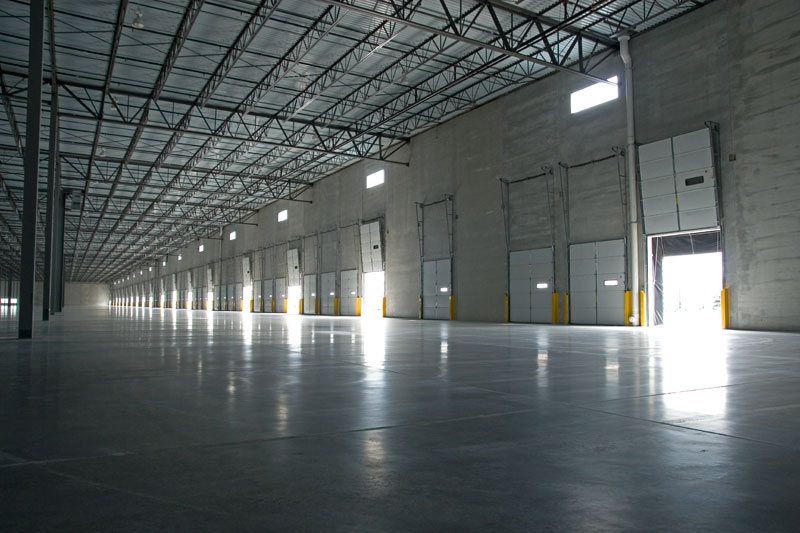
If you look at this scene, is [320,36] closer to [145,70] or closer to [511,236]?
[145,70]

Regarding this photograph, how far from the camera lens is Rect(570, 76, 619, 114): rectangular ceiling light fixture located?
25562mm

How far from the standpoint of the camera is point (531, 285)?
29.3 m

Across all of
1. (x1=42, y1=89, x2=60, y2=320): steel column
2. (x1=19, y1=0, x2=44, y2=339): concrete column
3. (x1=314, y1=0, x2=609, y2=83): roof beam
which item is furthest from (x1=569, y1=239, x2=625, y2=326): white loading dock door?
(x1=42, y1=89, x2=60, y2=320): steel column

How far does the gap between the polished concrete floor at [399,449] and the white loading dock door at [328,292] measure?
1483 inches

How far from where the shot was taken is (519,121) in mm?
29984

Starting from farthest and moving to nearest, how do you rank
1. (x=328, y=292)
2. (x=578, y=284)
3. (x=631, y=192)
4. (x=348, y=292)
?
(x=328, y=292) < (x=348, y=292) < (x=578, y=284) < (x=631, y=192)

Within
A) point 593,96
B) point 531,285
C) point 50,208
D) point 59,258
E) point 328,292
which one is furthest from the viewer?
point 328,292

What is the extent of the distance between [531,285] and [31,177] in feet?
70.5

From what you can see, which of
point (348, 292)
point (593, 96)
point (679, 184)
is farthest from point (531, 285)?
point (348, 292)

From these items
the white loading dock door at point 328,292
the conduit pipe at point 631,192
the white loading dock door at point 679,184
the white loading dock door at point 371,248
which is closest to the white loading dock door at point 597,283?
the conduit pipe at point 631,192

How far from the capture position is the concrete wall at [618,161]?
65.6ft

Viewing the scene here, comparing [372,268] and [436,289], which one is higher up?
[372,268]

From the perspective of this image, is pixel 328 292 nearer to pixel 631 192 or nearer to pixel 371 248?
pixel 371 248

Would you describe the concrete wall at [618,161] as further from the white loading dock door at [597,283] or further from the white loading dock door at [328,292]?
the white loading dock door at [328,292]
